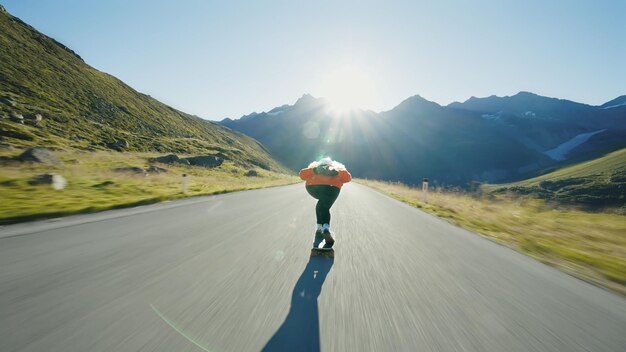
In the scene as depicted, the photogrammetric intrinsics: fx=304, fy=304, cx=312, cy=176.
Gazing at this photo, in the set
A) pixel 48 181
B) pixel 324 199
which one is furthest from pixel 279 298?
pixel 48 181

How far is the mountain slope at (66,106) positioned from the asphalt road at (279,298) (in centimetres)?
4602

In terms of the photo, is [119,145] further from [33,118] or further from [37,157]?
[37,157]

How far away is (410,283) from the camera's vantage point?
362 centimetres

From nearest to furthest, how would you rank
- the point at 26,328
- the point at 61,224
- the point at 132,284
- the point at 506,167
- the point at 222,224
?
the point at 26,328 → the point at 132,284 → the point at 61,224 → the point at 222,224 → the point at 506,167

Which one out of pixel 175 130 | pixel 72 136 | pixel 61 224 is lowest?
pixel 61 224

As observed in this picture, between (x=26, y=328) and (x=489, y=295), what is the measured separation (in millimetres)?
4173

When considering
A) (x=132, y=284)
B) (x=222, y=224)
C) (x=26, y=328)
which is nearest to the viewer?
(x=26, y=328)

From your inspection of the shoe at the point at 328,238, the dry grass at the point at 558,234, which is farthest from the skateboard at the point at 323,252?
the dry grass at the point at 558,234

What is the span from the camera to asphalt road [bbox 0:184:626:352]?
2213mm

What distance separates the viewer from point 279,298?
2.98m

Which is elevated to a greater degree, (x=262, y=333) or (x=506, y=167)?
(x=506, y=167)

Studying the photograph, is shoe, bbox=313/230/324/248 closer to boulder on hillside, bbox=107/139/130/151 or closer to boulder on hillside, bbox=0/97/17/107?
boulder on hillside, bbox=107/139/130/151

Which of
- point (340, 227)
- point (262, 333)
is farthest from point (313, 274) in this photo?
point (340, 227)

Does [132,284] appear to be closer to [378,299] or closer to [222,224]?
[378,299]
